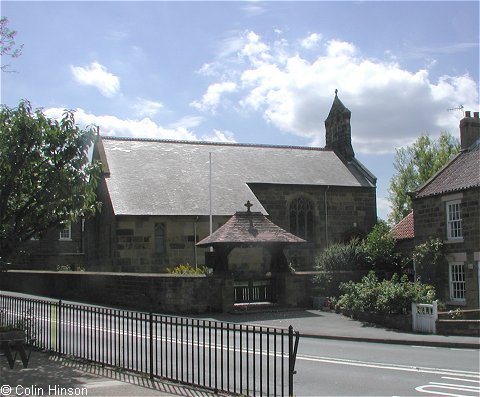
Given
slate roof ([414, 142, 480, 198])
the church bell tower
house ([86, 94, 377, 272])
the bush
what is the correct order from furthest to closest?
the church bell tower → house ([86, 94, 377, 272]) → slate roof ([414, 142, 480, 198]) → the bush

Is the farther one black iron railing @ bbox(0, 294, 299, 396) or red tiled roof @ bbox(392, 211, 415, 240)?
red tiled roof @ bbox(392, 211, 415, 240)

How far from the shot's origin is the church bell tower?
40.2 meters

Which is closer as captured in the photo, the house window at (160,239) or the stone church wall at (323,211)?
the house window at (160,239)

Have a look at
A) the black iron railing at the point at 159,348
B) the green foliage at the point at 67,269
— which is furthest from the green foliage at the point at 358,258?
the green foliage at the point at 67,269

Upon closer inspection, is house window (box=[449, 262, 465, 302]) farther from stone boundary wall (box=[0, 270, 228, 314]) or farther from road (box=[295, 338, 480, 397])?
stone boundary wall (box=[0, 270, 228, 314])

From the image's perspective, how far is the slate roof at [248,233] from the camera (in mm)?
21234

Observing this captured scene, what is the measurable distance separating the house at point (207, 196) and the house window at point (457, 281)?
10.6 meters

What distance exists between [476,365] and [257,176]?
22.3m

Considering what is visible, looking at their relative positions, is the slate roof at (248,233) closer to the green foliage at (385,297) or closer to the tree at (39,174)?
the green foliage at (385,297)

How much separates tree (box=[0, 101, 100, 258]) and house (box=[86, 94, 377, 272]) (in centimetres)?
1499

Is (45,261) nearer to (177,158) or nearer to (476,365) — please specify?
(177,158)

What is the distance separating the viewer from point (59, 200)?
11570mm

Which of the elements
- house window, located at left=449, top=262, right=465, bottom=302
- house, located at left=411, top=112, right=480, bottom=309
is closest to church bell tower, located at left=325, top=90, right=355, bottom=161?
house, located at left=411, top=112, right=480, bottom=309

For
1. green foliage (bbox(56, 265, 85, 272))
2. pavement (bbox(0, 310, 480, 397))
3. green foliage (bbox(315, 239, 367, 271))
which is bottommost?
pavement (bbox(0, 310, 480, 397))
